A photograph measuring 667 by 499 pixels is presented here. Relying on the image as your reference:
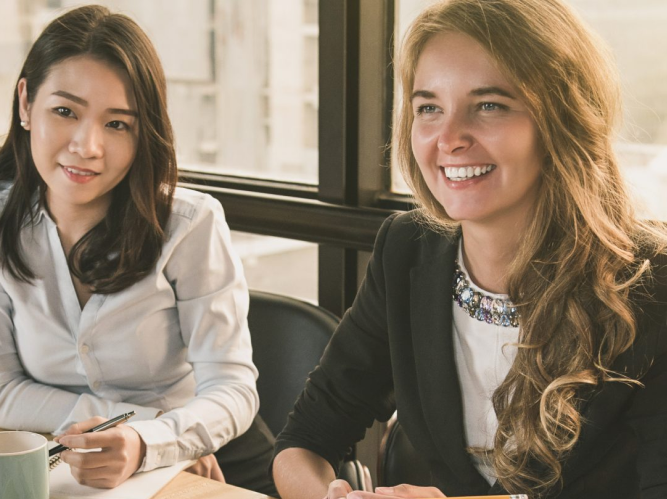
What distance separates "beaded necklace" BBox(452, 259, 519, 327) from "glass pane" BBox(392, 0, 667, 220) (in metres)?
Result: 0.56

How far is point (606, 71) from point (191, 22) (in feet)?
5.25

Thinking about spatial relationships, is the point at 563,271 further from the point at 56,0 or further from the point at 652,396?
the point at 56,0

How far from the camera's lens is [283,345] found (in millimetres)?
1919

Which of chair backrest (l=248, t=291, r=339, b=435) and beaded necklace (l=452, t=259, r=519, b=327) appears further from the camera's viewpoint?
chair backrest (l=248, t=291, r=339, b=435)

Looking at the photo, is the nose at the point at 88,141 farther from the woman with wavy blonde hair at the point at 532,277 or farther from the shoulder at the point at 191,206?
the woman with wavy blonde hair at the point at 532,277

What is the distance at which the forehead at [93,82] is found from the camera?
5.68ft

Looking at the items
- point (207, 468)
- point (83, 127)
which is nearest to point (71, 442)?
point (207, 468)

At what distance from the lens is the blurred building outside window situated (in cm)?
241

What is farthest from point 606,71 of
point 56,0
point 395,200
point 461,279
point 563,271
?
point 56,0

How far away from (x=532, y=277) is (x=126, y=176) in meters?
0.93

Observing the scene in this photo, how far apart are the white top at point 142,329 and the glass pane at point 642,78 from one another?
73cm

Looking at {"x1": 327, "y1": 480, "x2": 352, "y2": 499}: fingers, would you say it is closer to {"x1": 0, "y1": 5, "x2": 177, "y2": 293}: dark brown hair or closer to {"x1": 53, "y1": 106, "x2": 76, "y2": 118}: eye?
{"x1": 0, "y1": 5, "x2": 177, "y2": 293}: dark brown hair

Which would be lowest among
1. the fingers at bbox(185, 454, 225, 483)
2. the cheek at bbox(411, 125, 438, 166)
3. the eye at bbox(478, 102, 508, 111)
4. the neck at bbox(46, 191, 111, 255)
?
the fingers at bbox(185, 454, 225, 483)

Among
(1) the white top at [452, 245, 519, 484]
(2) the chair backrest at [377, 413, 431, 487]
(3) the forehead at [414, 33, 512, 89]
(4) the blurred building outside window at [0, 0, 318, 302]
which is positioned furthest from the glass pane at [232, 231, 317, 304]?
(3) the forehead at [414, 33, 512, 89]
